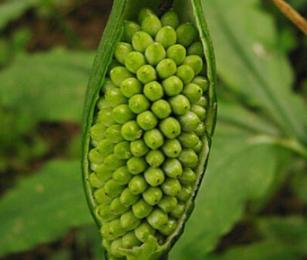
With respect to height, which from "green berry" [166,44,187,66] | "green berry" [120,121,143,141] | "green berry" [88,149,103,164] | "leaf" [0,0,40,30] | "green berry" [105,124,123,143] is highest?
"green berry" [166,44,187,66]

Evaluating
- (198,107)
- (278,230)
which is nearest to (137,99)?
(198,107)

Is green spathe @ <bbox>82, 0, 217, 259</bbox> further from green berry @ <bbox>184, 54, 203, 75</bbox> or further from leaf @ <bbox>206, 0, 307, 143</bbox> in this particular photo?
leaf @ <bbox>206, 0, 307, 143</bbox>

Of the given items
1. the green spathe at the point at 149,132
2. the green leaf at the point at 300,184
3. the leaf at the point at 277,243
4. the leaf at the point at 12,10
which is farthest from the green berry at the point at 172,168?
the leaf at the point at 12,10

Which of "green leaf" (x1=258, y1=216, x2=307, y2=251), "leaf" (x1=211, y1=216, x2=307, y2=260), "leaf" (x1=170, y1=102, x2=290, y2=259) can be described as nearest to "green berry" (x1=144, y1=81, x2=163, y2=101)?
"leaf" (x1=170, y1=102, x2=290, y2=259)

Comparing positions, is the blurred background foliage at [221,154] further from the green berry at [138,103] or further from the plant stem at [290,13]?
the green berry at [138,103]

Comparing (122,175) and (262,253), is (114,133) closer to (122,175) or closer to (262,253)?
(122,175)
